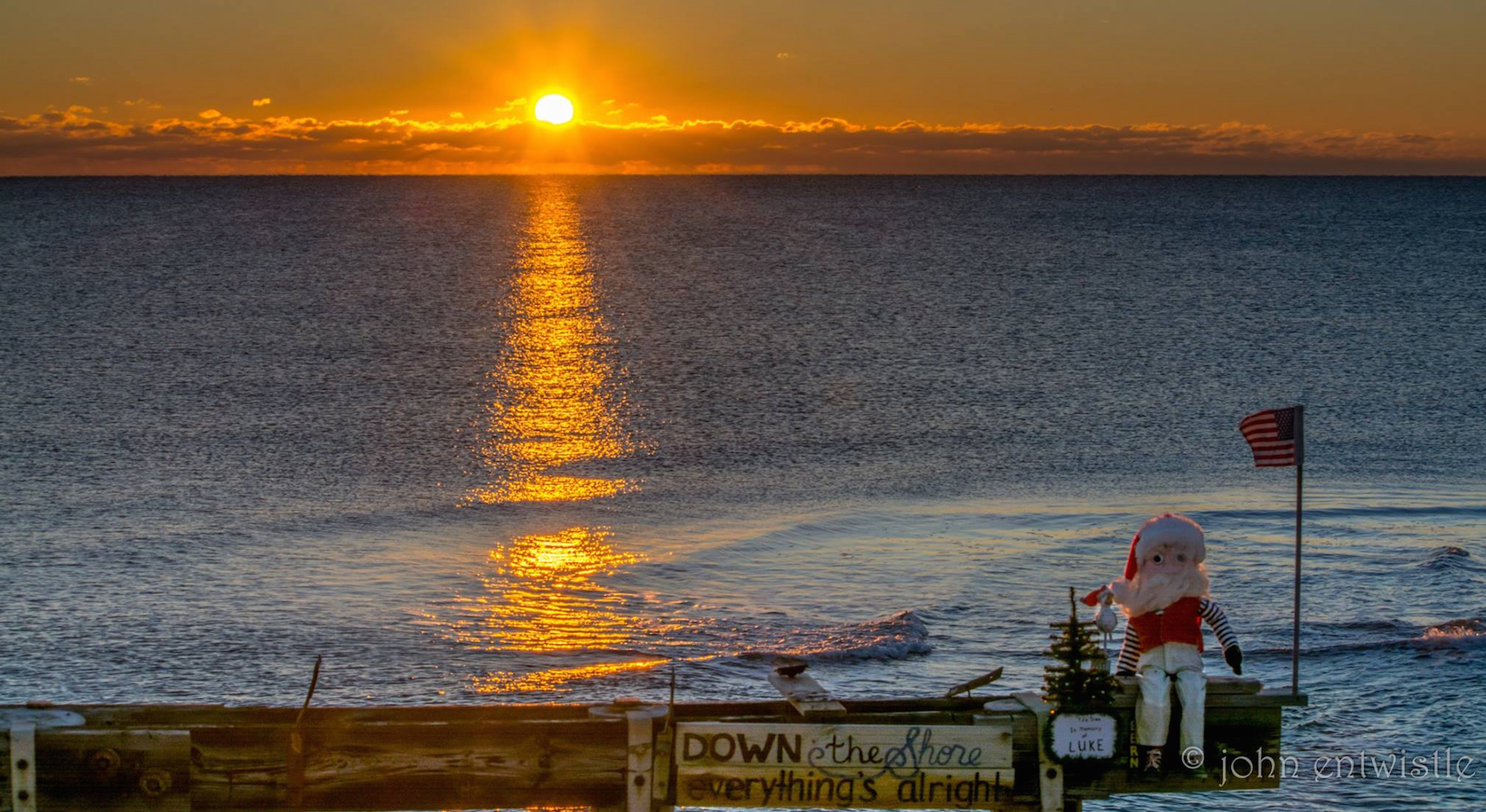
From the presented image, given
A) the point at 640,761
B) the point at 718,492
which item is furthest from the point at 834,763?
the point at 718,492

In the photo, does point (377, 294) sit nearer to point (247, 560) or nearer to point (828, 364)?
point (828, 364)

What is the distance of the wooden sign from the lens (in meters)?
9.05

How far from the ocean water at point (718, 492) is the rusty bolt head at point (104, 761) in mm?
8641

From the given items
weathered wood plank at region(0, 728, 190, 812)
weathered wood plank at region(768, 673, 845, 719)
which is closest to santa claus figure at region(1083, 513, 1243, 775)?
weathered wood plank at region(768, 673, 845, 719)

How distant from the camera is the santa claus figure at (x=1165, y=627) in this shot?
30.9ft

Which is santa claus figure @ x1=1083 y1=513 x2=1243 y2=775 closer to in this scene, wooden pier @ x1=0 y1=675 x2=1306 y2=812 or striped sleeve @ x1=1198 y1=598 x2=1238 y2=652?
striped sleeve @ x1=1198 y1=598 x2=1238 y2=652

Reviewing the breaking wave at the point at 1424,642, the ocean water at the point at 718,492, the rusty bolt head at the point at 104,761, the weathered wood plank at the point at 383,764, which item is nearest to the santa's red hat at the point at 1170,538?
the weathered wood plank at the point at 383,764

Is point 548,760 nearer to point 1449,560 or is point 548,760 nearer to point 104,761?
point 104,761

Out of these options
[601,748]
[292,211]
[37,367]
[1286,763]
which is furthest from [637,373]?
[292,211]

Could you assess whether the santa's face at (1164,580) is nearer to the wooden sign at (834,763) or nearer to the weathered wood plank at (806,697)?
the wooden sign at (834,763)

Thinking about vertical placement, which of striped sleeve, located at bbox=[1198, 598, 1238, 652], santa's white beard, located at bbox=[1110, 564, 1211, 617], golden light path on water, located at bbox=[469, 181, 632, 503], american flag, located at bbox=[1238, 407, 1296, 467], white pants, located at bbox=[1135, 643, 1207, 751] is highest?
american flag, located at bbox=[1238, 407, 1296, 467]

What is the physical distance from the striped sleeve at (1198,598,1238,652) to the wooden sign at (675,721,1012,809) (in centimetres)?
179

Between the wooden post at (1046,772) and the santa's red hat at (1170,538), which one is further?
the santa's red hat at (1170,538)

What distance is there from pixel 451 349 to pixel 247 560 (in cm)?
4151
